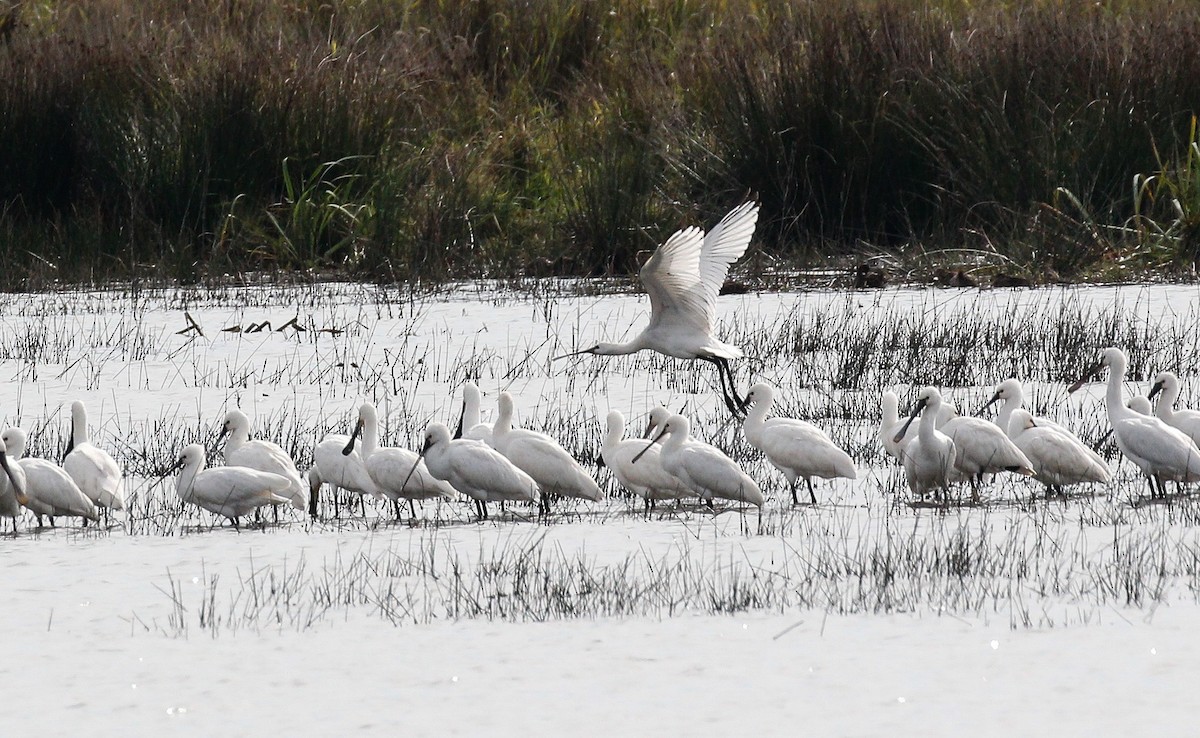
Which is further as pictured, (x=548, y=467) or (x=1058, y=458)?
(x=548, y=467)

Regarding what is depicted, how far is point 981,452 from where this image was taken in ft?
25.2

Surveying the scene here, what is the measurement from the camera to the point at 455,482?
7684mm

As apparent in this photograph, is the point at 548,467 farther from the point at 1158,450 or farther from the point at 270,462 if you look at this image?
the point at 1158,450

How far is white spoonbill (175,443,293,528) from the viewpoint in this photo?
7254mm

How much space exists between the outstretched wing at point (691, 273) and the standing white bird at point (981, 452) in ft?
11.8

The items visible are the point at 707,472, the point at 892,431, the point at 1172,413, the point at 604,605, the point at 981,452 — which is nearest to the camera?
the point at 604,605

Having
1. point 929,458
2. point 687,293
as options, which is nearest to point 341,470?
point 929,458

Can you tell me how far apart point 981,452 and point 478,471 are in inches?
77.8

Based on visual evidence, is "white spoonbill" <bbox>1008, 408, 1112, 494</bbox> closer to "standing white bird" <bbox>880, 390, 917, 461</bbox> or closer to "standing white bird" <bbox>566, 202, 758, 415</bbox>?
"standing white bird" <bbox>880, 390, 917, 461</bbox>

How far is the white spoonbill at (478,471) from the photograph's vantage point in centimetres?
755

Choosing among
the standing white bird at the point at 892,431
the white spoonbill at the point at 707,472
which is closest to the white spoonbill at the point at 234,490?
the white spoonbill at the point at 707,472

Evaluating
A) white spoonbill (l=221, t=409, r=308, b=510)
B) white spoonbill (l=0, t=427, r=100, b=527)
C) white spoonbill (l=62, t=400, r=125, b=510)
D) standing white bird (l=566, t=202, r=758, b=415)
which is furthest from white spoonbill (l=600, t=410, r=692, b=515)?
standing white bird (l=566, t=202, r=758, b=415)

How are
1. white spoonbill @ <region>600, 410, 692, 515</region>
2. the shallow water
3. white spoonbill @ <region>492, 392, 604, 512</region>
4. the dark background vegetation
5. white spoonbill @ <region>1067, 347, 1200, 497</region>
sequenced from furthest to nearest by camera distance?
the dark background vegetation
white spoonbill @ <region>600, 410, 692, 515</region>
white spoonbill @ <region>492, 392, 604, 512</region>
white spoonbill @ <region>1067, 347, 1200, 497</region>
the shallow water

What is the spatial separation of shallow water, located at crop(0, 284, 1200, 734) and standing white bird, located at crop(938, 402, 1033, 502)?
154 mm
